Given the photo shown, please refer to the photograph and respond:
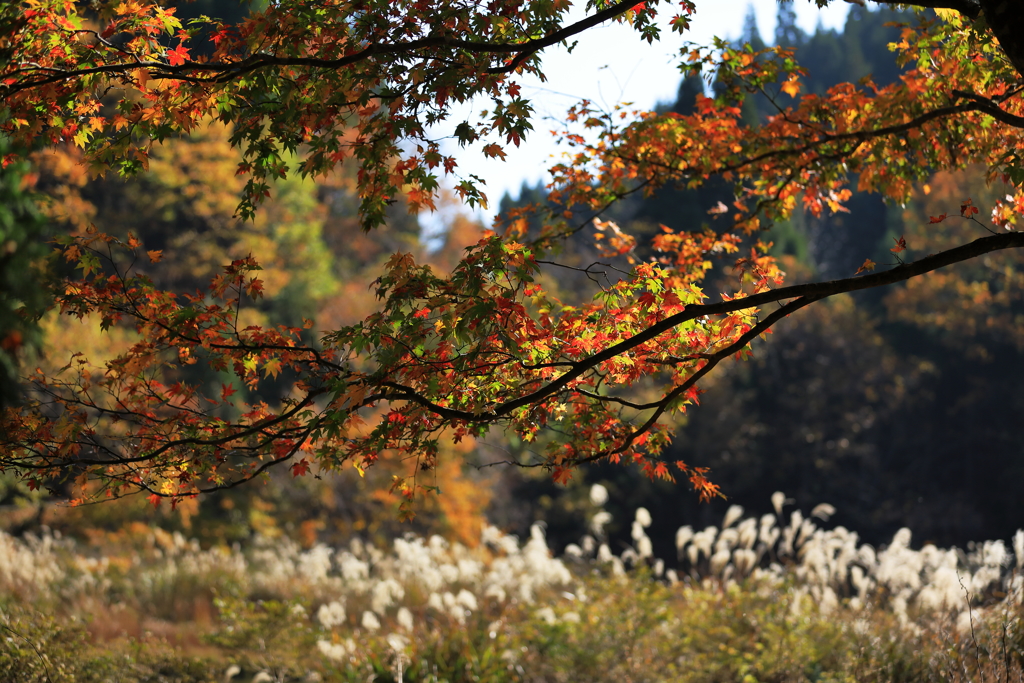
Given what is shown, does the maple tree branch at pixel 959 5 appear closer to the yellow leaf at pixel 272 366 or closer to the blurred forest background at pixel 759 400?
the yellow leaf at pixel 272 366

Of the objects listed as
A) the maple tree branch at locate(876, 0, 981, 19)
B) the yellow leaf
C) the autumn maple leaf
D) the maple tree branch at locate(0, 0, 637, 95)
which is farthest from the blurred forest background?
the maple tree branch at locate(876, 0, 981, 19)

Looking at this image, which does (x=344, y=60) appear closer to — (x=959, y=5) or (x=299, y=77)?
(x=299, y=77)

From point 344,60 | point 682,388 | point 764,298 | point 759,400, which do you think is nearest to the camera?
point 764,298

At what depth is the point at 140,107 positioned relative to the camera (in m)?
3.96

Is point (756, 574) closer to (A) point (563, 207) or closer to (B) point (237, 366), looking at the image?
(A) point (563, 207)

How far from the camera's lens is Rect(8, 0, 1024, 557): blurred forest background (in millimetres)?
18422

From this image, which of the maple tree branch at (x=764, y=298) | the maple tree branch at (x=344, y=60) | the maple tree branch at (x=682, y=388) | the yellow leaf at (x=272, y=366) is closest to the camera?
the maple tree branch at (x=764, y=298)

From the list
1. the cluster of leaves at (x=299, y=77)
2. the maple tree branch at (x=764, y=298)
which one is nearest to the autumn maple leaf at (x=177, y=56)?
the cluster of leaves at (x=299, y=77)

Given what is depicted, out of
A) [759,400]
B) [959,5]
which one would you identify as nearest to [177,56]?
[959,5]

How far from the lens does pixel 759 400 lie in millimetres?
21281

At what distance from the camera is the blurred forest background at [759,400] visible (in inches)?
725

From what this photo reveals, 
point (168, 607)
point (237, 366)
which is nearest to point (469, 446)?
point (168, 607)

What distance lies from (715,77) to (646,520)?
426 centimetres

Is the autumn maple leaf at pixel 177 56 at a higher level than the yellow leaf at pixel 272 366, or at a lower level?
higher
